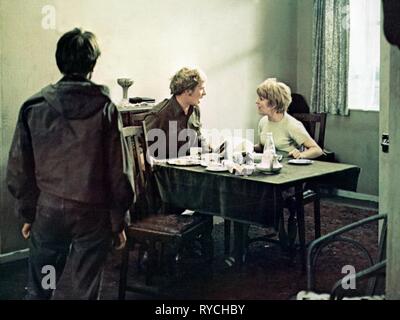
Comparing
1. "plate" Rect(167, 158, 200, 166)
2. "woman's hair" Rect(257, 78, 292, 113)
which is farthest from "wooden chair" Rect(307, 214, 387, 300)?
"woman's hair" Rect(257, 78, 292, 113)

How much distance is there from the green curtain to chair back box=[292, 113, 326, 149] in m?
1.52

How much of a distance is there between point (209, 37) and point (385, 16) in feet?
12.3

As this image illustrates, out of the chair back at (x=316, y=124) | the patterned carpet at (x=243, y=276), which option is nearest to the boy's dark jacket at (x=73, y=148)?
the patterned carpet at (x=243, y=276)

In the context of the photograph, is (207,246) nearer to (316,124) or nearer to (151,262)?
(151,262)

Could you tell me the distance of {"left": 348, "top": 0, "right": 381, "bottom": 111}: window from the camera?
618 centimetres

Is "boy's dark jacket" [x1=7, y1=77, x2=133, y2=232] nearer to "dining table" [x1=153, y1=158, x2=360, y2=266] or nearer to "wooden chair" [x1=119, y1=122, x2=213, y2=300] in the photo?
"wooden chair" [x1=119, y1=122, x2=213, y2=300]

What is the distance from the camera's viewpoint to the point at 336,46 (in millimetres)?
6328

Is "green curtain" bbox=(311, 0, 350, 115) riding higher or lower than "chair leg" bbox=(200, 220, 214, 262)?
higher

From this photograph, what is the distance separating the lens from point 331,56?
6.38 metres

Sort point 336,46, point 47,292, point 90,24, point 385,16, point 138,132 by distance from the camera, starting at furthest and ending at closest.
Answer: point 336,46, point 90,24, point 138,132, point 47,292, point 385,16

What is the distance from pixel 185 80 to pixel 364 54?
7.62 ft

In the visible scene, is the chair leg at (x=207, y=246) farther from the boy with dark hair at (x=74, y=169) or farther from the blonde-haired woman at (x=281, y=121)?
the boy with dark hair at (x=74, y=169)
